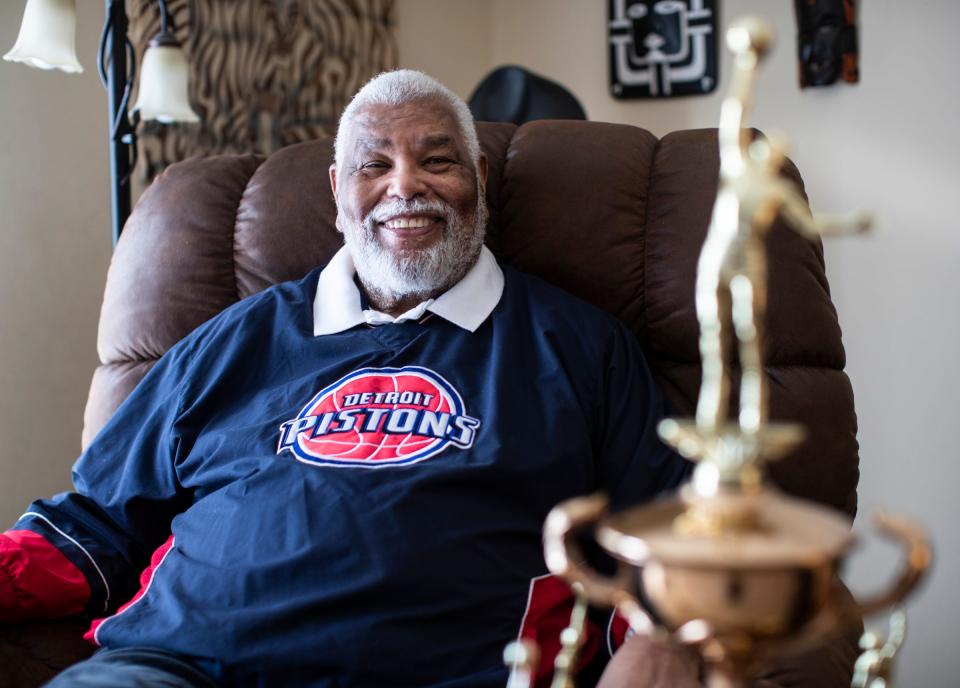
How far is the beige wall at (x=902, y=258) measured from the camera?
2.32 m

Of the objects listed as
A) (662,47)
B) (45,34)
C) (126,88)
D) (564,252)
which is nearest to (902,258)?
(662,47)

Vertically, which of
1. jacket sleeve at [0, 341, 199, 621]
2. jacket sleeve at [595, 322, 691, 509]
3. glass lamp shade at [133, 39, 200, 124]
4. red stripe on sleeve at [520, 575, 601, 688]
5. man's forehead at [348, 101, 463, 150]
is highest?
glass lamp shade at [133, 39, 200, 124]

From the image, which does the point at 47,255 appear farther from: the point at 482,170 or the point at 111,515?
the point at 482,170

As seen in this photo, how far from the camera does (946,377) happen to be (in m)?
2.33

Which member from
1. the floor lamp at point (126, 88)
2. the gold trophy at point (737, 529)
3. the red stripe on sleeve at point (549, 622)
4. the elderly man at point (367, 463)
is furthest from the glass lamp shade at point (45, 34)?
the gold trophy at point (737, 529)

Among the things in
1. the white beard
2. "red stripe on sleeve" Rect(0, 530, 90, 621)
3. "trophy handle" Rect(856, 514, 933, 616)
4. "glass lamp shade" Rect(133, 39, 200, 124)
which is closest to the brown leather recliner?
"red stripe on sleeve" Rect(0, 530, 90, 621)

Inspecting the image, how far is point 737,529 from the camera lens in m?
0.43

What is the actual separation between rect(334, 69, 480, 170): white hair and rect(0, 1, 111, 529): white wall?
1151 mm

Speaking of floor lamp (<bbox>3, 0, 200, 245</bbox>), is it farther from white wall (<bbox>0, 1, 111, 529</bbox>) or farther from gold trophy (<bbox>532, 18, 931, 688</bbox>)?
gold trophy (<bbox>532, 18, 931, 688</bbox>)

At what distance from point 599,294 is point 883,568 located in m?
1.39

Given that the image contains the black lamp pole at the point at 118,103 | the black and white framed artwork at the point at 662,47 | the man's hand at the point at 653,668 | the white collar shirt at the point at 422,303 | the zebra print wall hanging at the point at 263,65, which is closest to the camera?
the man's hand at the point at 653,668

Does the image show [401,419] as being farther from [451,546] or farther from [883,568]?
[883,568]

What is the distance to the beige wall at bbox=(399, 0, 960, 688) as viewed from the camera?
2320 millimetres

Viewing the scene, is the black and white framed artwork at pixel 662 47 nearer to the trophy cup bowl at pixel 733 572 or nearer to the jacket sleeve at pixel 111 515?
the jacket sleeve at pixel 111 515
